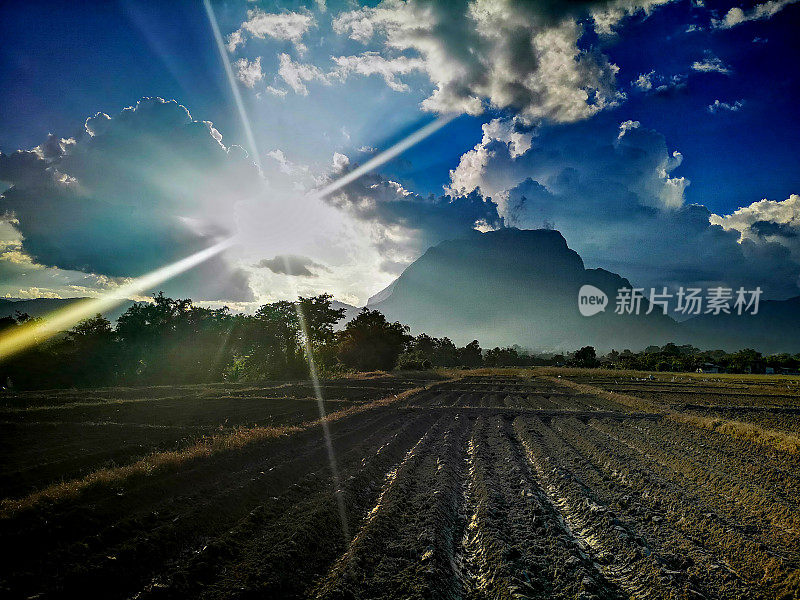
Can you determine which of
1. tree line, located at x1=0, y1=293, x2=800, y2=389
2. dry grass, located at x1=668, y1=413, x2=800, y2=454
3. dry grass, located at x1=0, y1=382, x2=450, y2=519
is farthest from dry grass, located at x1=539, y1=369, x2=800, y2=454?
tree line, located at x1=0, y1=293, x2=800, y2=389

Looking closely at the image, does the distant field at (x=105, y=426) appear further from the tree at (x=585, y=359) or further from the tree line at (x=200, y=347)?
the tree at (x=585, y=359)

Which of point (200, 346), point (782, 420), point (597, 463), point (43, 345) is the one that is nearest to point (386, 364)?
point (200, 346)

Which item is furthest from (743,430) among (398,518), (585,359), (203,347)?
(585,359)

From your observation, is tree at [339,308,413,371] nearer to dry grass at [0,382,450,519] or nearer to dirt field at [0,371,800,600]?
dry grass at [0,382,450,519]

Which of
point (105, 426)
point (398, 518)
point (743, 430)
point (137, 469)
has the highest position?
point (137, 469)

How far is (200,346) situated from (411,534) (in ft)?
177

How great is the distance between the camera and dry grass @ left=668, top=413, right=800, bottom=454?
13.1 meters

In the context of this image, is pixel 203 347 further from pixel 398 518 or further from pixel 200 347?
pixel 398 518

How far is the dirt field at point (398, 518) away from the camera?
16.7 ft

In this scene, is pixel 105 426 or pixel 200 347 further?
pixel 200 347

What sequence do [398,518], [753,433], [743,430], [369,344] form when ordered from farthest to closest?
[369,344] < [743,430] < [753,433] < [398,518]

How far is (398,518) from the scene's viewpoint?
7.39 meters

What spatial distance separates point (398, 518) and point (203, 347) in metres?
53.1

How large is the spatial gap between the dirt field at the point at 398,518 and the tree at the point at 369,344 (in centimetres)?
5591
